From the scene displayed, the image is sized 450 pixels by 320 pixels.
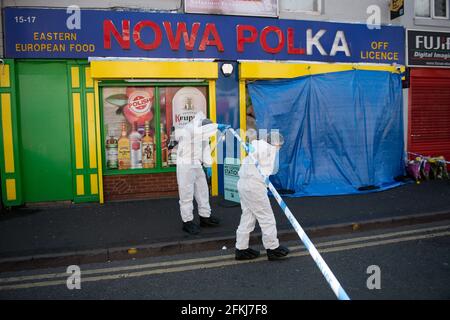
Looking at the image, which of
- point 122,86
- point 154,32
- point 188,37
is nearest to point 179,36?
point 188,37

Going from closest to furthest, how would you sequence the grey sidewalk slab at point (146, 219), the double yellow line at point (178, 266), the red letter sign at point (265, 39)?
the double yellow line at point (178, 266) < the grey sidewalk slab at point (146, 219) < the red letter sign at point (265, 39)

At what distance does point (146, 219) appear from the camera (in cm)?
693

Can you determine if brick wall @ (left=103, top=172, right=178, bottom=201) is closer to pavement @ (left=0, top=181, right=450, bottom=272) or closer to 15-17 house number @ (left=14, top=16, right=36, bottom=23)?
pavement @ (left=0, top=181, right=450, bottom=272)

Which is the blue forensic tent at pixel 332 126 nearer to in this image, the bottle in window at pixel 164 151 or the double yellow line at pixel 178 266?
the bottle in window at pixel 164 151

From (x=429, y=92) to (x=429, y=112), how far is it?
52cm

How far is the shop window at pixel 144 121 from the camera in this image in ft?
28.0

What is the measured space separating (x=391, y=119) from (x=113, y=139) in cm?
610

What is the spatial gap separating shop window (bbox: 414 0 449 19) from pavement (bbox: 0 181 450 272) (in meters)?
4.79

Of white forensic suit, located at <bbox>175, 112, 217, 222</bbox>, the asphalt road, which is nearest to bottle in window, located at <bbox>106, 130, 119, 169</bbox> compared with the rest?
white forensic suit, located at <bbox>175, 112, 217, 222</bbox>

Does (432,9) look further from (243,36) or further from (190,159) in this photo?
(190,159)

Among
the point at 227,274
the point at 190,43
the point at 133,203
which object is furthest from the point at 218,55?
the point at 227,274

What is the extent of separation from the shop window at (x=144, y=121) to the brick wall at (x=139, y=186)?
15 cm

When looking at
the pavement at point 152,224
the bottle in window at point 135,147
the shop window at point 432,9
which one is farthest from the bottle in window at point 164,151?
the shop window at point 432,9
